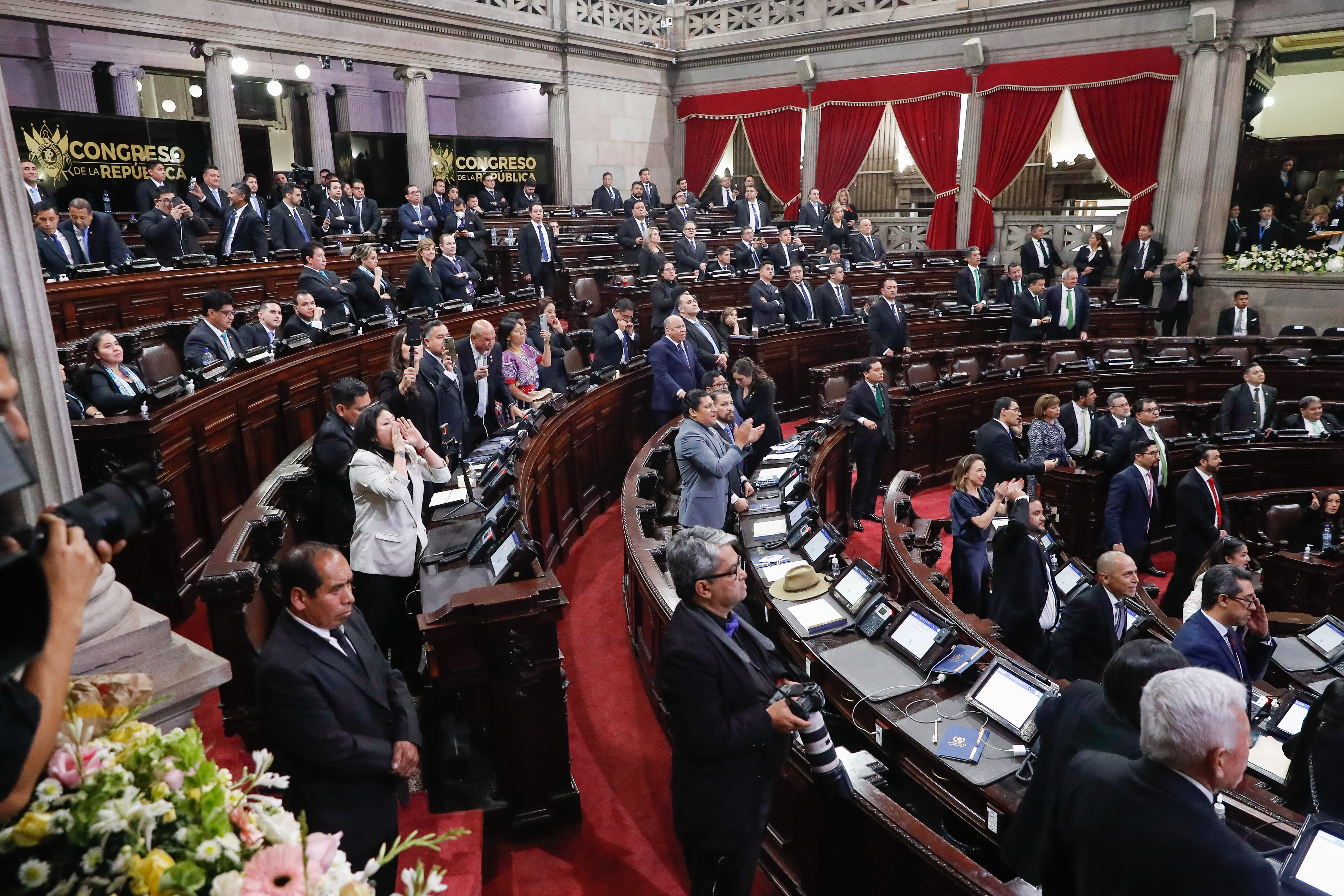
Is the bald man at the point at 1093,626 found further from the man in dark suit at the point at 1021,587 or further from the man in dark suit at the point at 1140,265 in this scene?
the man in dark suit at the point at 1140,265

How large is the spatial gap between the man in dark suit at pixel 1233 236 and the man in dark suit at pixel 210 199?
12.3 m

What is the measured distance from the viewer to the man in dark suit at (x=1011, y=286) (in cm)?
1020

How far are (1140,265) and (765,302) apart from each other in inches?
228

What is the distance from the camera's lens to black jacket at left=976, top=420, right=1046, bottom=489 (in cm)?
625

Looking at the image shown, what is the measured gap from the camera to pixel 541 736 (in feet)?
10.4

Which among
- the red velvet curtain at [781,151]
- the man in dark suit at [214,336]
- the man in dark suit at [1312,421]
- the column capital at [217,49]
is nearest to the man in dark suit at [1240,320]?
the man in dark suit at [1312,421]

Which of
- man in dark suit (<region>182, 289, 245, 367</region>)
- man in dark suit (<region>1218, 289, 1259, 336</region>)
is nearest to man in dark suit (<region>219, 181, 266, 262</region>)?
man in dark suit (<region>182, 289, 245, 367</region>)

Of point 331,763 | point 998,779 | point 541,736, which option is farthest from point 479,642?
point 998,779

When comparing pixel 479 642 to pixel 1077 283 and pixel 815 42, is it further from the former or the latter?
pixel 815 42

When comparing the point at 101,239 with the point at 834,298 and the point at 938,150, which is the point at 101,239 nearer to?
the point at 834,298

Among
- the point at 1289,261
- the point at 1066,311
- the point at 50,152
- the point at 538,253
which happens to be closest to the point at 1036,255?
the point at 1066,311

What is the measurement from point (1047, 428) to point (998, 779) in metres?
4.90

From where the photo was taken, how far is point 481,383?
5.55 m

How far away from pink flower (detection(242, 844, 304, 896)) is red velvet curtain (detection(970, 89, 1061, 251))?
45.4ft
